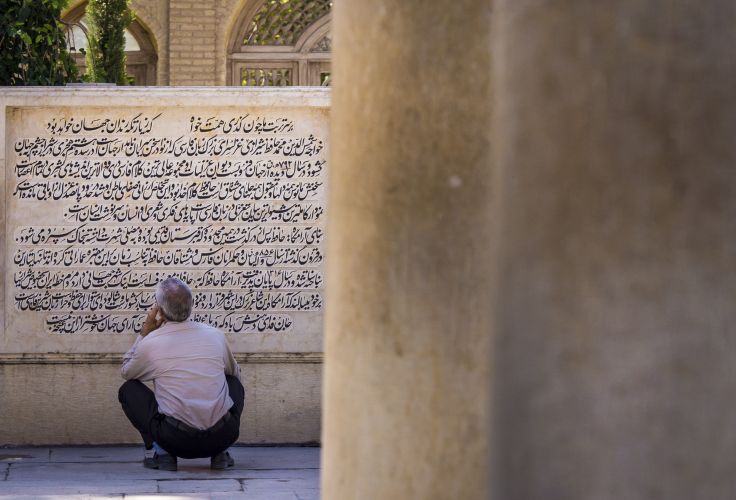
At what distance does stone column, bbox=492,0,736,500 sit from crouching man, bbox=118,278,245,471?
5323 mm

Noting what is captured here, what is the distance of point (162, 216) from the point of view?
818cm

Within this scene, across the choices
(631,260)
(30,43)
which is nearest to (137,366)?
(30,43)

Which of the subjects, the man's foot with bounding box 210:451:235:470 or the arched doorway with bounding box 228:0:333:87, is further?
the arched doorway with bounding box 228:0:333:87

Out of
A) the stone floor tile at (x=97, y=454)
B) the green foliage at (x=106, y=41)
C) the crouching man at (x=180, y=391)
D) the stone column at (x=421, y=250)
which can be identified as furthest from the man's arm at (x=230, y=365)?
the green foliage at (x=106, y=41)

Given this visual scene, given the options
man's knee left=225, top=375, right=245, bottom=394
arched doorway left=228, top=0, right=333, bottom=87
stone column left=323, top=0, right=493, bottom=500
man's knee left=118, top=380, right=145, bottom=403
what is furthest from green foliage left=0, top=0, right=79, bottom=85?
stone column left=323, top=0, right=493, bottom=500

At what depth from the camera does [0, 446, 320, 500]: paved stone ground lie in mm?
6078

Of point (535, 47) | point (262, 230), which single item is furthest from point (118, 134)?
point (535, 47)

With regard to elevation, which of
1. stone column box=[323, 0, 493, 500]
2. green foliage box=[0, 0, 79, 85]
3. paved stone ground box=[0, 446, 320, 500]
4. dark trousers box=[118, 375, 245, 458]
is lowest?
paved stone ground box=[0, 446, 320, 500]

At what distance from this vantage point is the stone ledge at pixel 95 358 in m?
7.99

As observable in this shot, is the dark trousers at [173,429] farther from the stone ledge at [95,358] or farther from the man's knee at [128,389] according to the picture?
the stone ledge at [95,358]

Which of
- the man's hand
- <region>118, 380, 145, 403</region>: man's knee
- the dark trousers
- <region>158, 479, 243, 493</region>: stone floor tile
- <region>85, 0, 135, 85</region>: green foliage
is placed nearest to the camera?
<region>158, 479, 243, 493</region>: stone floor tile

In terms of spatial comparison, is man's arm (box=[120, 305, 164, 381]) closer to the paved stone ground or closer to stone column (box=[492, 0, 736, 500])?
the paved stone ground

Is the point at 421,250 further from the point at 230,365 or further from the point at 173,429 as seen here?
the point at 230,365

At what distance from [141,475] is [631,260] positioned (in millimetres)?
5573
